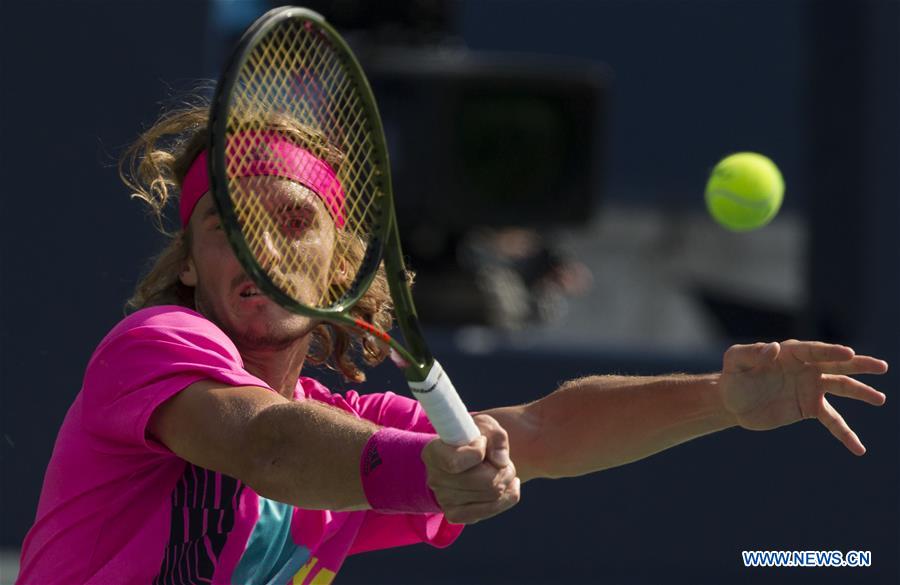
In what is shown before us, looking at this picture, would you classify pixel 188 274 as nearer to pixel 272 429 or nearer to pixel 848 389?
pixel 272 429

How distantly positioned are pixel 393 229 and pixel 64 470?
71 cm

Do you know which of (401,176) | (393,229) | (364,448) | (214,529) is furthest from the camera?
(401,176)

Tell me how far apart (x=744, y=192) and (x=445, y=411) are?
7.78 feet

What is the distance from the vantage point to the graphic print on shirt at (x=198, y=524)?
7.85 ft

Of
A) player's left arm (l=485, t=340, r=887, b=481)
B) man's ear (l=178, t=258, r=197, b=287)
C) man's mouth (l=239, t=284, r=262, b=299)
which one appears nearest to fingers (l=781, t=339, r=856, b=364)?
player's left arm (l=485, t=340, r=887, b=481)

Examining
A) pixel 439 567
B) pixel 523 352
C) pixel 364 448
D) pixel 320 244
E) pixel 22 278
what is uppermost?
pixel 320 244

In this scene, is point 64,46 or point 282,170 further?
point 64,46

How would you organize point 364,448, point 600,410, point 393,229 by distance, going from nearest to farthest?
point 364,448
point 393,229
point 600,410

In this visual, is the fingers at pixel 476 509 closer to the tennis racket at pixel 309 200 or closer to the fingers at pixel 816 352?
the tennis racket at pixel 309 200

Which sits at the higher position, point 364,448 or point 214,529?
point 364,448

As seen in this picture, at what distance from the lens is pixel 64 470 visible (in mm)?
2402

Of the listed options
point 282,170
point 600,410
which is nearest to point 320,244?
point 282,170

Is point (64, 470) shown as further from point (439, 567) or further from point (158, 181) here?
point (439, 567)

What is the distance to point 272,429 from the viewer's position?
6.64 ft
